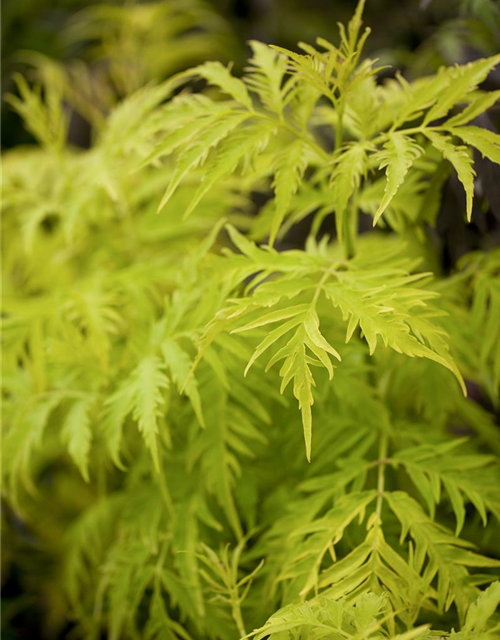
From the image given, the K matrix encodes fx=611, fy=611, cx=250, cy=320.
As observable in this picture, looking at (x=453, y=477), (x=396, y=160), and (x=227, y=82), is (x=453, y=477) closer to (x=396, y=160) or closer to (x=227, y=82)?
(x=396, y=160)

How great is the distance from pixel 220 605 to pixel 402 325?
0.48m

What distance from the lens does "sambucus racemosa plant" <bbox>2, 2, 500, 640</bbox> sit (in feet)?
2.23

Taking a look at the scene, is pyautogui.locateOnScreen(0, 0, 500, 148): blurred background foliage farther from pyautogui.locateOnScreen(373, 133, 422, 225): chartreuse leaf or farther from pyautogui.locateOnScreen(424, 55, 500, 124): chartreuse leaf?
pyautogui.locateOnScreen(373, 133, 422, 225): chartreuse leaf

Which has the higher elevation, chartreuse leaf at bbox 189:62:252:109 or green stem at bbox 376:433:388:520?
chartreuse leaf at bbox 189:62:252:109

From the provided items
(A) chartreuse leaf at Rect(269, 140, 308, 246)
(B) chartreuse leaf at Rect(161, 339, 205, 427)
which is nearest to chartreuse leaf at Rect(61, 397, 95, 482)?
(B) chartreuse leaf at Rect(161, 339, 205, 427)

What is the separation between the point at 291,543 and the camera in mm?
802

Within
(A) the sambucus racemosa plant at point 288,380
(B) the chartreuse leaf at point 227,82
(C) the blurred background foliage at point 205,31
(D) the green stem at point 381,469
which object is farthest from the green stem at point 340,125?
(D) the green stem at point 381,469

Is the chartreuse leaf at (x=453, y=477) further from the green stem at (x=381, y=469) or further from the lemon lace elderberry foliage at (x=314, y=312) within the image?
the lemon lace elderberry foliage at (x=314, y=312)

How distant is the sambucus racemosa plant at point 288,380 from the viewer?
26.8 inches

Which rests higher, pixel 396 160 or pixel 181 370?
pixel 396 160

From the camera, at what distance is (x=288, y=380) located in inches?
23.6

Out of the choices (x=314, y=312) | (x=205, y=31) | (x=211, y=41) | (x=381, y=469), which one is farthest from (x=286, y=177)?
(x=205, y=31)

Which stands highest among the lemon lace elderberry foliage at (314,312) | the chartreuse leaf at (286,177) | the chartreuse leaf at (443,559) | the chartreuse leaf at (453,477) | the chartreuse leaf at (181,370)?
the chartreuse leaf at (286,177)

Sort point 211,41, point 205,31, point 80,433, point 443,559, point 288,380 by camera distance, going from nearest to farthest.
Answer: point 288,380
point 443,559
point 80,433
point 211,41
point 205,31
